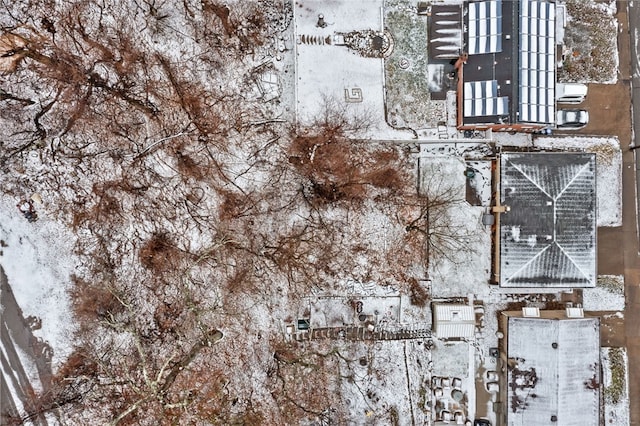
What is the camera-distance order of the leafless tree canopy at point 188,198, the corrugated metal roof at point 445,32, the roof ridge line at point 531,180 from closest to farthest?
the roof ridge line at point 531,180 < the corrugated metal roof at point 445,32 < the leafless tree canopy at point 188,198

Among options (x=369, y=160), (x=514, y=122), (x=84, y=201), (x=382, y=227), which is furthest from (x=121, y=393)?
(x=514, y=122)

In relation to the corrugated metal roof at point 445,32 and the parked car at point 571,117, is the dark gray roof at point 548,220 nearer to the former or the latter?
the parked car at point 571,117

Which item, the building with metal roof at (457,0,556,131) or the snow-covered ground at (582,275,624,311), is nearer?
the building with metal roof at (457,0,556,131)

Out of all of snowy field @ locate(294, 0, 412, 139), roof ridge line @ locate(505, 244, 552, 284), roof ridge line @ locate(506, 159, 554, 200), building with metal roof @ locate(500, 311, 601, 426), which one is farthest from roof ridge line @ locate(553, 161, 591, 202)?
snowy field @ locate(294, 0, 412, 139)

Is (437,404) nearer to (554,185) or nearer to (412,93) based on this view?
(554,185)

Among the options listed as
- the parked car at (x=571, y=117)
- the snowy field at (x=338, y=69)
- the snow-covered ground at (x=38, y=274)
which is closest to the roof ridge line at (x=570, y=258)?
the parked car at (x=571, y=117)

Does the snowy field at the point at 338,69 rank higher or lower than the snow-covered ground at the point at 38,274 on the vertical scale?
higher

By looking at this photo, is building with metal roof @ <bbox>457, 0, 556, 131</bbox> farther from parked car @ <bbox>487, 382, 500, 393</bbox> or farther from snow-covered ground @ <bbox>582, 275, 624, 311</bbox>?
parked car @ <bbox>487, 382, 500, 393</bbox>
